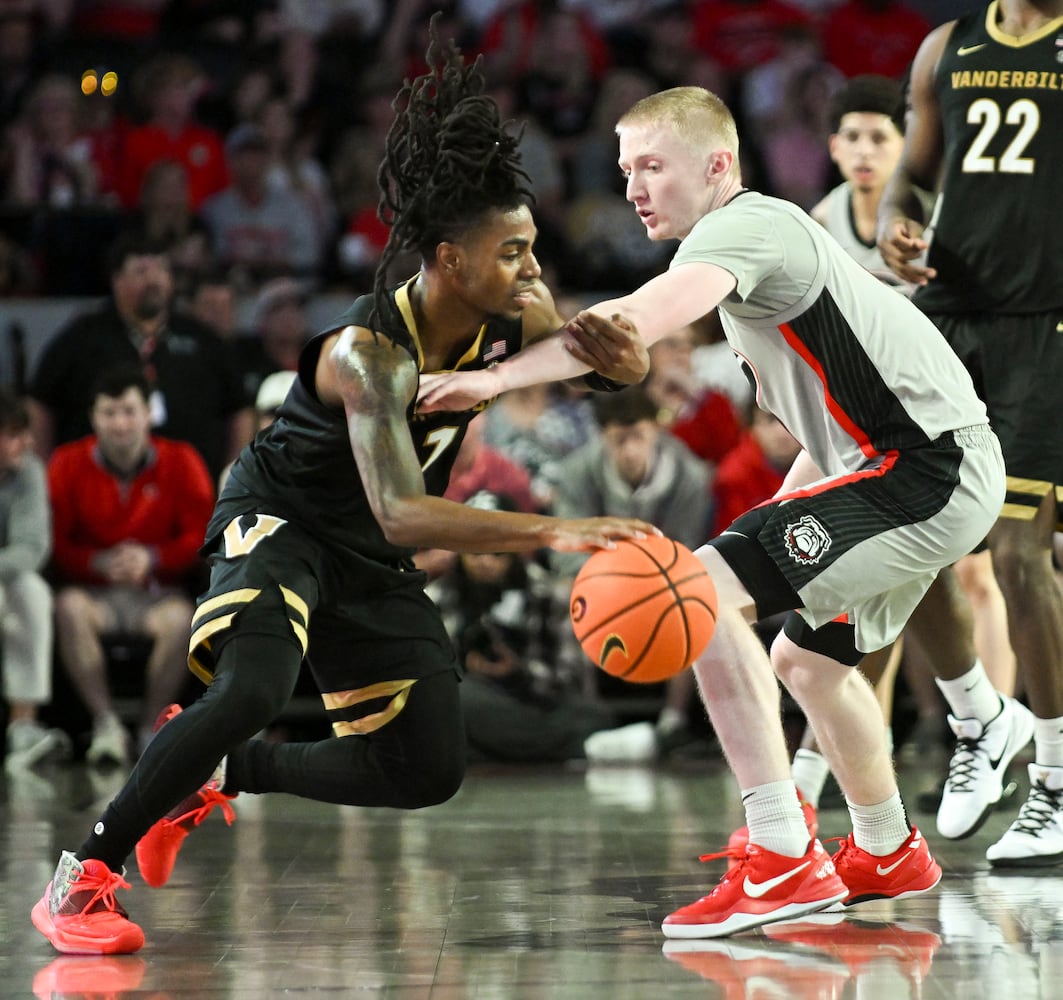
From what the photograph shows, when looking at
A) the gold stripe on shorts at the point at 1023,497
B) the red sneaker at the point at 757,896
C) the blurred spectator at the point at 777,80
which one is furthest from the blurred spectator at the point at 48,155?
the red sneaker at the point at 757,896

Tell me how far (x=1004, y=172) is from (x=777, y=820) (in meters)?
2.26

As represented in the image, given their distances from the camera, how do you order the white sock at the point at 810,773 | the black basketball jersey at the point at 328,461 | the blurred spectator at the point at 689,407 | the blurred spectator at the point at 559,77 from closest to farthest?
1. the black basketball jersey at the point at 328,461
2. the white sock at the point at 810,773
3. the blurred spectator at the point at 689,407
4. the blurred spectator at the point at 559,77

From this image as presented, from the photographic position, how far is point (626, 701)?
8.62 metres

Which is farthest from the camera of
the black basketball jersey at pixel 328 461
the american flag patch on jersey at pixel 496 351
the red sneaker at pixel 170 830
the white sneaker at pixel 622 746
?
the white sneaker at pixel 622 746

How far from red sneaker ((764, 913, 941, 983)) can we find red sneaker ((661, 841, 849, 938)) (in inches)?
2.9

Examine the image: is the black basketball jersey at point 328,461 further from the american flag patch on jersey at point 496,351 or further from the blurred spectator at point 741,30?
the blurred spectator at point 741,30

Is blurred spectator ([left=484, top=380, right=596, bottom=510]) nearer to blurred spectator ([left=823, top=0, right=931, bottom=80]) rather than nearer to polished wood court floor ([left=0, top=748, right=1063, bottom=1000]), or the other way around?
polished wood court floor ([left=0, top=748, right=1063, bottom=1000])

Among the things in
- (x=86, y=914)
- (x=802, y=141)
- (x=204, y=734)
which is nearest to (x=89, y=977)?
(x=86, y=914)

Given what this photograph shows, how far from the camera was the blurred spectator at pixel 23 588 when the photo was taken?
26.8 feet

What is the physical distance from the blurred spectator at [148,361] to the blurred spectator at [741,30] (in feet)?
16.2

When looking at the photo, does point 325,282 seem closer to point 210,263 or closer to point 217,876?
point 210,263

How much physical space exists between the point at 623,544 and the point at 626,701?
16.6ft

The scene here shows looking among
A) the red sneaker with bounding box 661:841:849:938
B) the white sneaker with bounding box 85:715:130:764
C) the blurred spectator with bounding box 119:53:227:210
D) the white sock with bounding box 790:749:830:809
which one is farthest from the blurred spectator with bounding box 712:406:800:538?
the red sneaker with bounding box 661:841:849:938

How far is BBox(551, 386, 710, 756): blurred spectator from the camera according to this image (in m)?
8.40
